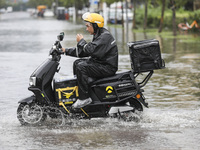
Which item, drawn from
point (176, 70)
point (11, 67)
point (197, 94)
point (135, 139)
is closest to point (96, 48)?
point (135, 139)

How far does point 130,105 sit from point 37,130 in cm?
136

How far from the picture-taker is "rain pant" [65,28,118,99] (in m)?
7.23

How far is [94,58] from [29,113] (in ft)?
3.90

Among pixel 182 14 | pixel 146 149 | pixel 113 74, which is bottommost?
pixel 182 14

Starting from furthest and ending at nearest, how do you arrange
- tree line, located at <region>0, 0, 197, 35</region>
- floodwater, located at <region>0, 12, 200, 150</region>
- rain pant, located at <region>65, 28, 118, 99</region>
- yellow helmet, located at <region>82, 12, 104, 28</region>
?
1. tree line, located at <region>0, 0, 197, 35</region>
2. yellow helmet, located at <region>82, 12, 104, 28</region>
3. rain pant, located at <region>65, 28, 118, 99</region>
4. floodwater, located at <region>0, 12, 200, 150</region>

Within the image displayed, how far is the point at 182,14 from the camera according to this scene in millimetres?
35500

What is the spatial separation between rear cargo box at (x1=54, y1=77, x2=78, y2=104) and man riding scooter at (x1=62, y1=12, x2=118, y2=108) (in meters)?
0.13

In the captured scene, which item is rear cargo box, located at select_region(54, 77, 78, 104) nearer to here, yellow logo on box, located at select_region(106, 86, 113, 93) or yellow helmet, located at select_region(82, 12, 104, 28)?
yellow logo on box, located at select_region(106, 86, 113, 93)

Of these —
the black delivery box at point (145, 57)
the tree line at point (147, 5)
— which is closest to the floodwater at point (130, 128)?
the black delivery box at point (145, 57)

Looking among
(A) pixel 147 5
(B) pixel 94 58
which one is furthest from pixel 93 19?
(A) pixel 147 5

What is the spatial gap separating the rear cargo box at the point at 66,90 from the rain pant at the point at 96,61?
153 millimetres

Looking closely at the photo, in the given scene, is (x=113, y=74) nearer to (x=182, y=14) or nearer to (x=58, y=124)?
(x=58, y=124)

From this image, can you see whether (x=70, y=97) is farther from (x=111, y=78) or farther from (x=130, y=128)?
(x=130, y=128)

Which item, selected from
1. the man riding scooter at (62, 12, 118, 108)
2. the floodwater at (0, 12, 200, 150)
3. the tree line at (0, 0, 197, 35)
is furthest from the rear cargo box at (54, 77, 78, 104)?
the tree line at (0, 0, 197, 35)
